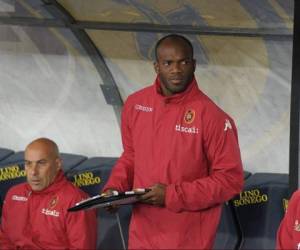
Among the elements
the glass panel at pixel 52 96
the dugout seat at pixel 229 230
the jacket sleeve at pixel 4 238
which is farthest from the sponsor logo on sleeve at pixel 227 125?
the glass panel at pixel 52 96

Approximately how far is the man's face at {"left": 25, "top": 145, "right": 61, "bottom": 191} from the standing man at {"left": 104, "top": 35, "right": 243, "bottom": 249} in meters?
0.97

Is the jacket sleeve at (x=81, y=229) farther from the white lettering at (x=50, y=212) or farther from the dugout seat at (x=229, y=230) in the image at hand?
the dugout seat at (x=229, y=230)

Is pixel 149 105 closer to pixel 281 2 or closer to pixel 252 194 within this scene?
pixel 281 2

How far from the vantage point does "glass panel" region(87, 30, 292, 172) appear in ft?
16.5

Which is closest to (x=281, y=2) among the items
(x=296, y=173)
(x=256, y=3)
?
(x=256, y=3)

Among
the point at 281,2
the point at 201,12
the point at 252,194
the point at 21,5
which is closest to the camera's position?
the point at 281,2

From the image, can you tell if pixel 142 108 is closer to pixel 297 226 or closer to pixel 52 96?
pixel 297 226

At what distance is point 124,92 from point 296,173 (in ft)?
4.98

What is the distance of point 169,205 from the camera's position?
11.9 feet

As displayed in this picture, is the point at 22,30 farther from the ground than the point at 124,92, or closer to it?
farther from the ground

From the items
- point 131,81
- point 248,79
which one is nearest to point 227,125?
point 248,79

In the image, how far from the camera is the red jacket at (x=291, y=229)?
349cm

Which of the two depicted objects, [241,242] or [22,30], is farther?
[22,30]

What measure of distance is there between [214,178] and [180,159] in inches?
7.1
